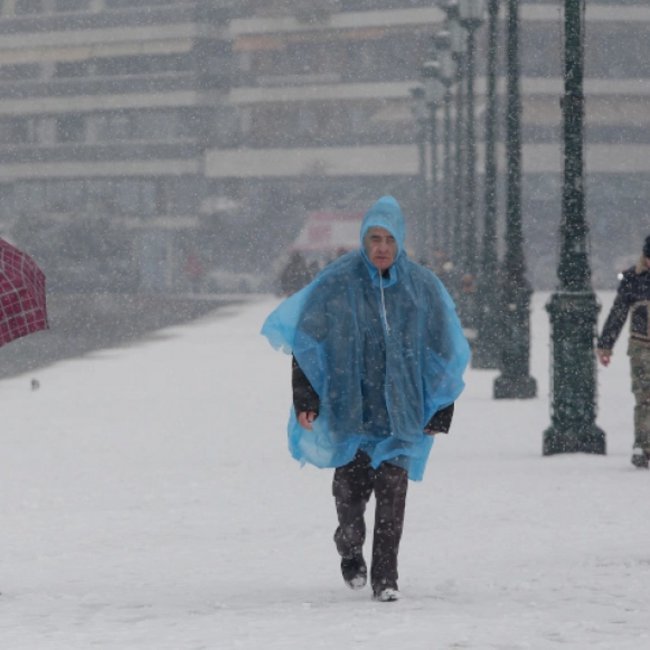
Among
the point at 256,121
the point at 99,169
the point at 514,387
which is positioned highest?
the point at 514,387

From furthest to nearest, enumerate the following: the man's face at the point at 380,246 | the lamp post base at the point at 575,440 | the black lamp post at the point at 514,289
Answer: the black lamp post at the point at 514,289 → the lamp post base at the point at 575,440 → the man's face at the point at 380,246

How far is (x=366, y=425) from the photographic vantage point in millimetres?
7465

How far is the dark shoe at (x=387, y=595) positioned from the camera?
725 cm

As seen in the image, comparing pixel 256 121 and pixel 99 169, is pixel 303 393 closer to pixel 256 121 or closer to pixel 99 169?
pixel 256 121

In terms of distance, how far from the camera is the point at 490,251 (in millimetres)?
24812

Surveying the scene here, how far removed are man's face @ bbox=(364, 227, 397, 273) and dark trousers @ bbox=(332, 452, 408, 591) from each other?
0.76 metres

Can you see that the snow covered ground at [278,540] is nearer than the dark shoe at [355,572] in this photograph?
Yes

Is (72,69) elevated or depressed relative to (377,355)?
depressed

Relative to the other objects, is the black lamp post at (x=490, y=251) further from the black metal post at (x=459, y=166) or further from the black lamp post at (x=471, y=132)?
the black metal post at (x=459, y=166)

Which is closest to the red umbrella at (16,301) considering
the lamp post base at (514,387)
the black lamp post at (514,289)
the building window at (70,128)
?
Result: the black lamp post at (514,289)

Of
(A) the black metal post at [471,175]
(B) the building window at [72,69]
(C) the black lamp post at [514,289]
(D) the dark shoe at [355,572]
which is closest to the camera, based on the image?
(D) the dark shoe at [355,572]

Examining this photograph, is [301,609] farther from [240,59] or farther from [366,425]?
[240,59]

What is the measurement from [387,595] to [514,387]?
13336 mm

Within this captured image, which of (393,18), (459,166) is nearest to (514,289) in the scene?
(459,166)
